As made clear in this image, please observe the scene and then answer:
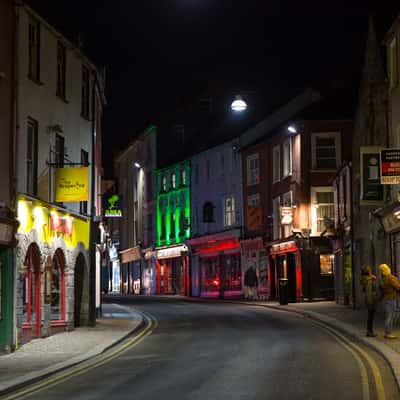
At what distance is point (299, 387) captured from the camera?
13008 mm

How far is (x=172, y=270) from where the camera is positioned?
2660 inches

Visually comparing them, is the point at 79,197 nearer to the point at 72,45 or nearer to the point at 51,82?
the point at 51,82

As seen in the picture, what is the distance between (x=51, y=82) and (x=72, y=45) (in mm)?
2254

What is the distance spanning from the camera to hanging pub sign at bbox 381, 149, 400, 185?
75.8ft

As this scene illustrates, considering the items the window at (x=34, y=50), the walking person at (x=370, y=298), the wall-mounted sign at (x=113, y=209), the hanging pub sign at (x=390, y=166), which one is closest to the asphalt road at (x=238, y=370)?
the walking person at (x=370, y=298)

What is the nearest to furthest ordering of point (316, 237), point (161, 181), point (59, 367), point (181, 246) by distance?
point (59, 367) → point (316, 237) → point (181, 246) → point (161, 181)

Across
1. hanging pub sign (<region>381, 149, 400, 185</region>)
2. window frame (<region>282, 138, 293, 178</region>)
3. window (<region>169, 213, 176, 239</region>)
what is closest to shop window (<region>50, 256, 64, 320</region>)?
hanging pub sign (<region>381, 149, 400, 185</region>)

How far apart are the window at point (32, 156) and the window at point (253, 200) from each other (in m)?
28.9

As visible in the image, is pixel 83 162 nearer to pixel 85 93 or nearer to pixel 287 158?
pixel 85 93

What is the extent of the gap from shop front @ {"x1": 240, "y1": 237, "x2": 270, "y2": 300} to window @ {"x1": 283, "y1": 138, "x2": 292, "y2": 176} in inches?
197

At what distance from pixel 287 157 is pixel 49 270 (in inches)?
991

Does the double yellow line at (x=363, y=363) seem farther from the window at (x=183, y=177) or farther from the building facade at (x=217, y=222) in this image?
the window at (x=183, y=177)

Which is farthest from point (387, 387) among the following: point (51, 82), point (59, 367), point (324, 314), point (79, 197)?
point (324, 314)

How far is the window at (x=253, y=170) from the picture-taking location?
51.5 m
